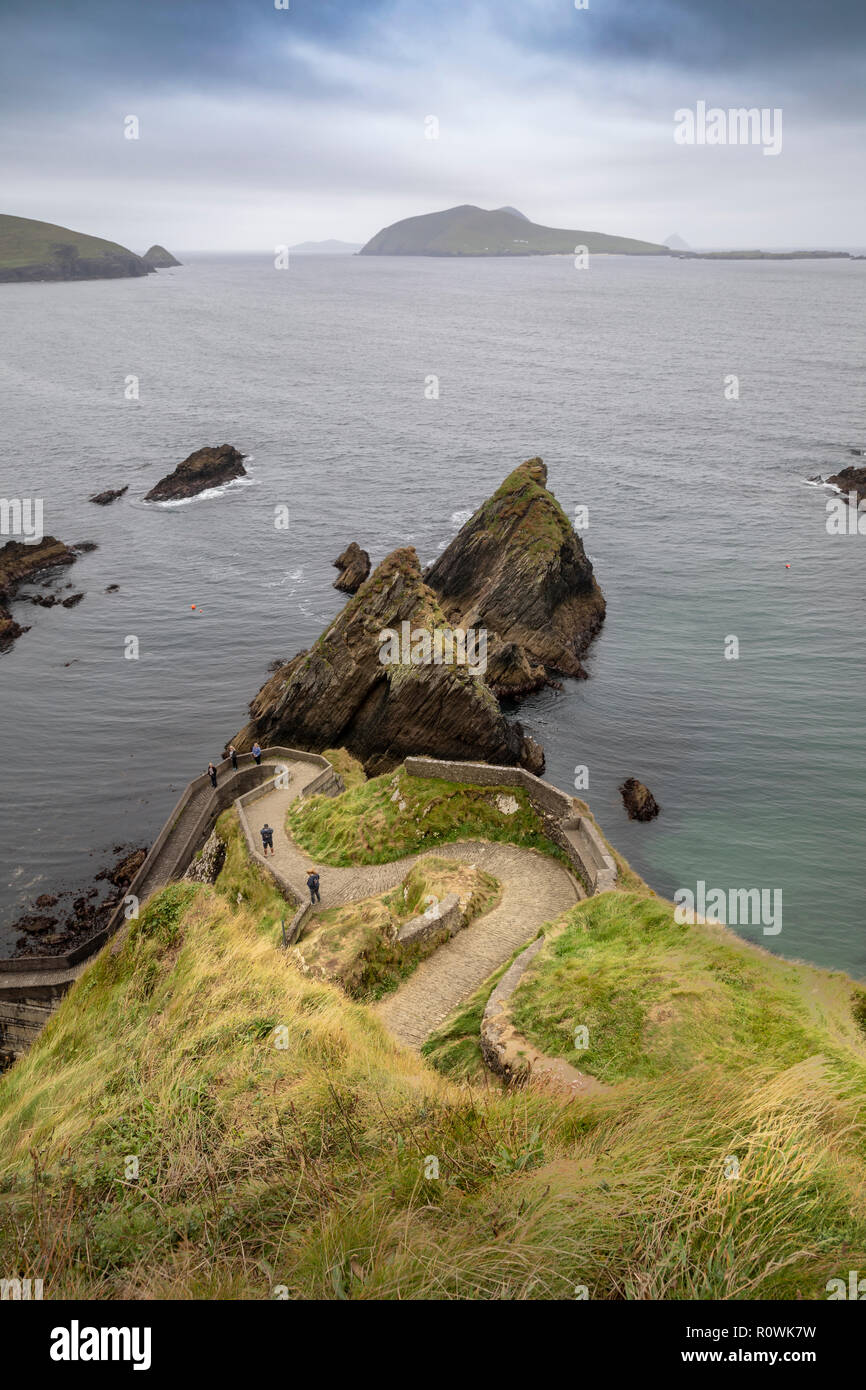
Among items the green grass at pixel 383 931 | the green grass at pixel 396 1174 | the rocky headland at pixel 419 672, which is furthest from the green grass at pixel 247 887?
the green grass at pixel 396 1174

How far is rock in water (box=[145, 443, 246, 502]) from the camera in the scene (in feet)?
275

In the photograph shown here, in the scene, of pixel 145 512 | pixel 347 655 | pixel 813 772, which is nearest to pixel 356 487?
pixel 145 512

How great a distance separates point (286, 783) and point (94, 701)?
20.0m

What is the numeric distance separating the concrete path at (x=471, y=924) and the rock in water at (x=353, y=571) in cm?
3319

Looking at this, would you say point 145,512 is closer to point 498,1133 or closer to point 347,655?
point 347,655

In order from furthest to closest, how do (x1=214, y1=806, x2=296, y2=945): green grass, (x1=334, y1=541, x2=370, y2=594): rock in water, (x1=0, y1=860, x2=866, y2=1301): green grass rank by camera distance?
(x1=334, y1=541, x2=370, y2=594): rock in water → (x1=214, y1=806, x2=296, y2=945): green grass → (x1=0, y1=860, x2=866, y2=1301): green grass

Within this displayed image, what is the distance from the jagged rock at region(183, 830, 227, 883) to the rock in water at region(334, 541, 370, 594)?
1252 inches

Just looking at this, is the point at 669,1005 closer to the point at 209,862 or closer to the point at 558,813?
the point at 558,813

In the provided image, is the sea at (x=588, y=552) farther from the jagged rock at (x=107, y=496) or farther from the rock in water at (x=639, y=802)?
the jagged rock at (x=107, y=496)

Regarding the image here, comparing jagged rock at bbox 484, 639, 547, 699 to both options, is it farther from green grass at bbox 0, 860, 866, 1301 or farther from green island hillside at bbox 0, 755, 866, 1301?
green grass at bbox 0, 860, 866, 1301

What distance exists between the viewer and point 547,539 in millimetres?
51844
